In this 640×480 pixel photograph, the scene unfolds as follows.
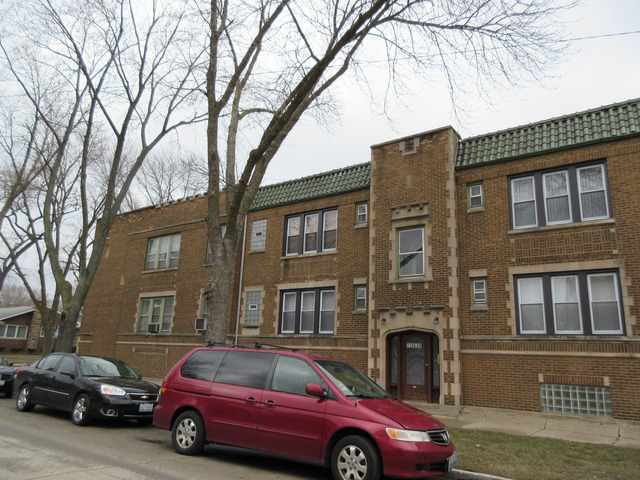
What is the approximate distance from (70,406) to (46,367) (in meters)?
2.09

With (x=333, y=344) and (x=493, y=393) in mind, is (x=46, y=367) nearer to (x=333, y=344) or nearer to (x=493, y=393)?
(x=333, y=344)

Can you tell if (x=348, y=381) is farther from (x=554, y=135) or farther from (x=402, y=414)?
(x=554, y=135)

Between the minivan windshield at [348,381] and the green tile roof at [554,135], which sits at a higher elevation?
the green tile roof at [554,135]

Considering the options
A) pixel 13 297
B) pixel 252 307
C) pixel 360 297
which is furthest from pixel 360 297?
pixel 13 297

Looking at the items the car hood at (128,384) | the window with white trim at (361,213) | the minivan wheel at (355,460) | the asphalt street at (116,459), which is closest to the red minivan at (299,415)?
the minivan wheel at (355,460)

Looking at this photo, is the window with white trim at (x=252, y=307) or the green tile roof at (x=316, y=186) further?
the window with white trim at (x=252, y=307)

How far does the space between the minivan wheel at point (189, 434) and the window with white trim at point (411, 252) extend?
881cm

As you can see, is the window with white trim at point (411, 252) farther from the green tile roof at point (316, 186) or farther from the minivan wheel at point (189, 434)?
the minivan wheel at point (189, 434)

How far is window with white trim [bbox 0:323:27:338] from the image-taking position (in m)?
51.3

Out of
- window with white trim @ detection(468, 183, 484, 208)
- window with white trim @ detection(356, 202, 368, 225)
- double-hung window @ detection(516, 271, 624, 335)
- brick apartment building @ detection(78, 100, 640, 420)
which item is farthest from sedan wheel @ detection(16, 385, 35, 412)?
window with white trim @ detection(468, 183, 484, 208)

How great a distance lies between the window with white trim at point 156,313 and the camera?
21.8 meters

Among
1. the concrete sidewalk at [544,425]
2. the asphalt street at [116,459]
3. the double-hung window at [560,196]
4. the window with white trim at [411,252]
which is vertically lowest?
the asphalt street at [116,459]

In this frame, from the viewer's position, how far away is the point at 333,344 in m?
16.3

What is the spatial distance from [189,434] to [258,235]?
41.0 ft
